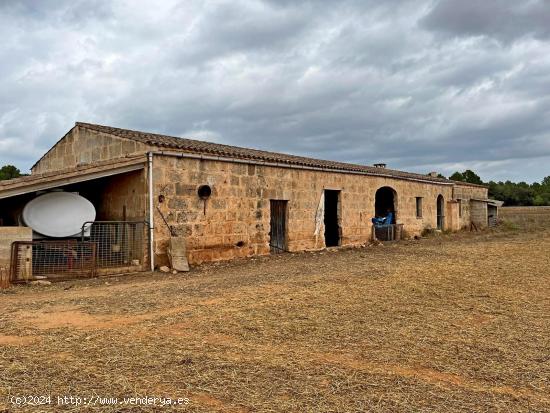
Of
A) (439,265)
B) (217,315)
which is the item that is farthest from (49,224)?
(439,265)

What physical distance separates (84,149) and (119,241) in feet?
16.4

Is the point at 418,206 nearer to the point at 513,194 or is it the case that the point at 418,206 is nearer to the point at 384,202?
the point at 384,202

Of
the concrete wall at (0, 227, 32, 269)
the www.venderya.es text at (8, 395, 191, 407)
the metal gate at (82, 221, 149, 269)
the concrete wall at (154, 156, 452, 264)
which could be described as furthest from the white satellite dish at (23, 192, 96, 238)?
the www.venderya.es text at (8, 395, 191, 407)

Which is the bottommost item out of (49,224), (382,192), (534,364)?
(534,364)

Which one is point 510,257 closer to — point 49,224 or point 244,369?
point 244,369

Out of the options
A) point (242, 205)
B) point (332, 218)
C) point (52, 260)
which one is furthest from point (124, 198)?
point (332, 218)

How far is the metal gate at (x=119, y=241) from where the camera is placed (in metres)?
9.78

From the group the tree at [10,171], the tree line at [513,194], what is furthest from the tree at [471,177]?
the tree at [10,171]

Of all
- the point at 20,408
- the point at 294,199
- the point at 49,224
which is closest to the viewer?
the point at 20,408

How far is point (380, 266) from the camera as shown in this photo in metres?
10.9

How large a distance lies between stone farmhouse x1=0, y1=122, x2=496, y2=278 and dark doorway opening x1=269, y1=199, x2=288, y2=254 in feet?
0.11

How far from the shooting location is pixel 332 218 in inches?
696

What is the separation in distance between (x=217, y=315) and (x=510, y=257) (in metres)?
9.90

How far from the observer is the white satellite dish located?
31.9 ft
